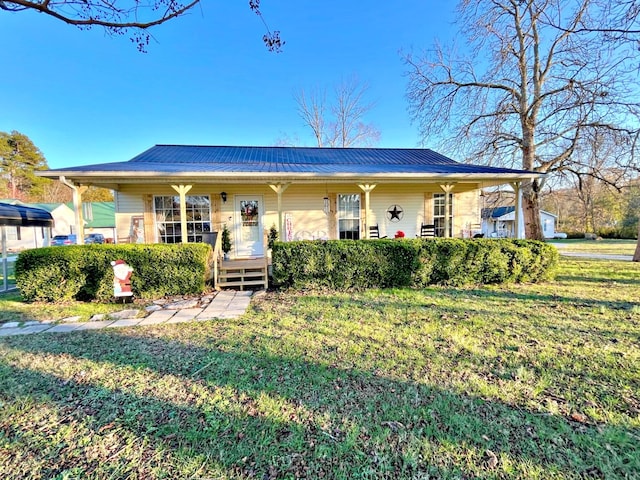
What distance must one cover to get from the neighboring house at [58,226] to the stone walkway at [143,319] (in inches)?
718

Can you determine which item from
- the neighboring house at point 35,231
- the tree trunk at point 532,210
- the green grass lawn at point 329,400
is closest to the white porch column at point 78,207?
the green grass lawn at point 329,400

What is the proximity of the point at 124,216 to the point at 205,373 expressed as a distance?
328 inches

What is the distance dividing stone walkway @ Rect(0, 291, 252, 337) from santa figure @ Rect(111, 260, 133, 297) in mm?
550

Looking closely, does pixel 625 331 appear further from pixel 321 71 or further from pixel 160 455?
pixel 321 71

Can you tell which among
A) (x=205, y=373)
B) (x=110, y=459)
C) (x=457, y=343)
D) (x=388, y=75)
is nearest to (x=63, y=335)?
(x=205, y=373)

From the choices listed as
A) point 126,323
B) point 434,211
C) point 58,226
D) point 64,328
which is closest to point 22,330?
point 64,328

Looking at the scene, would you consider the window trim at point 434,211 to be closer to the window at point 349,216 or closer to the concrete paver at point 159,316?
the window at point 349,216

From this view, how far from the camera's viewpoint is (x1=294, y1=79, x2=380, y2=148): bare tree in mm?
22531

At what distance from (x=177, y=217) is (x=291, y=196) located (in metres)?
3.87

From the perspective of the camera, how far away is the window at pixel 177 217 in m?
9.35

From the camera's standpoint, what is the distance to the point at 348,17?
11.5m

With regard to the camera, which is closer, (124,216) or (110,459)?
(110,459)

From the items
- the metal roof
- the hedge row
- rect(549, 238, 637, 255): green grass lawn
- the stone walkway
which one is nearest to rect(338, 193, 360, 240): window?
the metal roof

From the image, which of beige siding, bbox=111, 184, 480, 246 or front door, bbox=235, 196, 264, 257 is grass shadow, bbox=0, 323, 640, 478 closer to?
front door, bbox=235, 196, 264, 257
